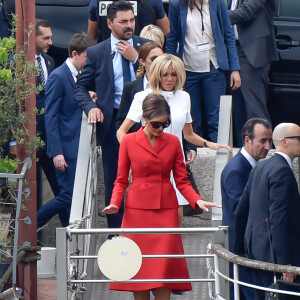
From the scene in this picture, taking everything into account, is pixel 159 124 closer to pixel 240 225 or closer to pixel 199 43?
pixel 240 225

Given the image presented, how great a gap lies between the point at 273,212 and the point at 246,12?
3.98 metres

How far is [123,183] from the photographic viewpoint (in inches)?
307

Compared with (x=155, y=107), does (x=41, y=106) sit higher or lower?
higher

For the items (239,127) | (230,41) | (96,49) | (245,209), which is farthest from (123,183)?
(239,127)

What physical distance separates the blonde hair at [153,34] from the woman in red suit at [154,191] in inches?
83.6

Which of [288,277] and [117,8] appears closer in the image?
[288,277]

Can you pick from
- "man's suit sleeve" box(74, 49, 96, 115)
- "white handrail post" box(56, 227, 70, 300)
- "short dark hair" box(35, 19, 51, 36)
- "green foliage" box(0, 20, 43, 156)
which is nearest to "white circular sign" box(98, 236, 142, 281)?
"white handrail post" box(56, 227, 70, 300)

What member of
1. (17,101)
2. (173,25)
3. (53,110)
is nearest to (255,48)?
(173,25)

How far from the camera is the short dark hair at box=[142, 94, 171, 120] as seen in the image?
25.1 ft

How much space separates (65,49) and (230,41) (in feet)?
5.96

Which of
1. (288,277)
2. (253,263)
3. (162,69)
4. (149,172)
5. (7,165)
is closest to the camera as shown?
(253,263)

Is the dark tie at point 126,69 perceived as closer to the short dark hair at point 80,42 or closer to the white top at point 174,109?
the short dark hair at point 80,42

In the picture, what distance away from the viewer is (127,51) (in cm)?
919

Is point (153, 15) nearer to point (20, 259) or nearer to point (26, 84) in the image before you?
point (26, 84)
